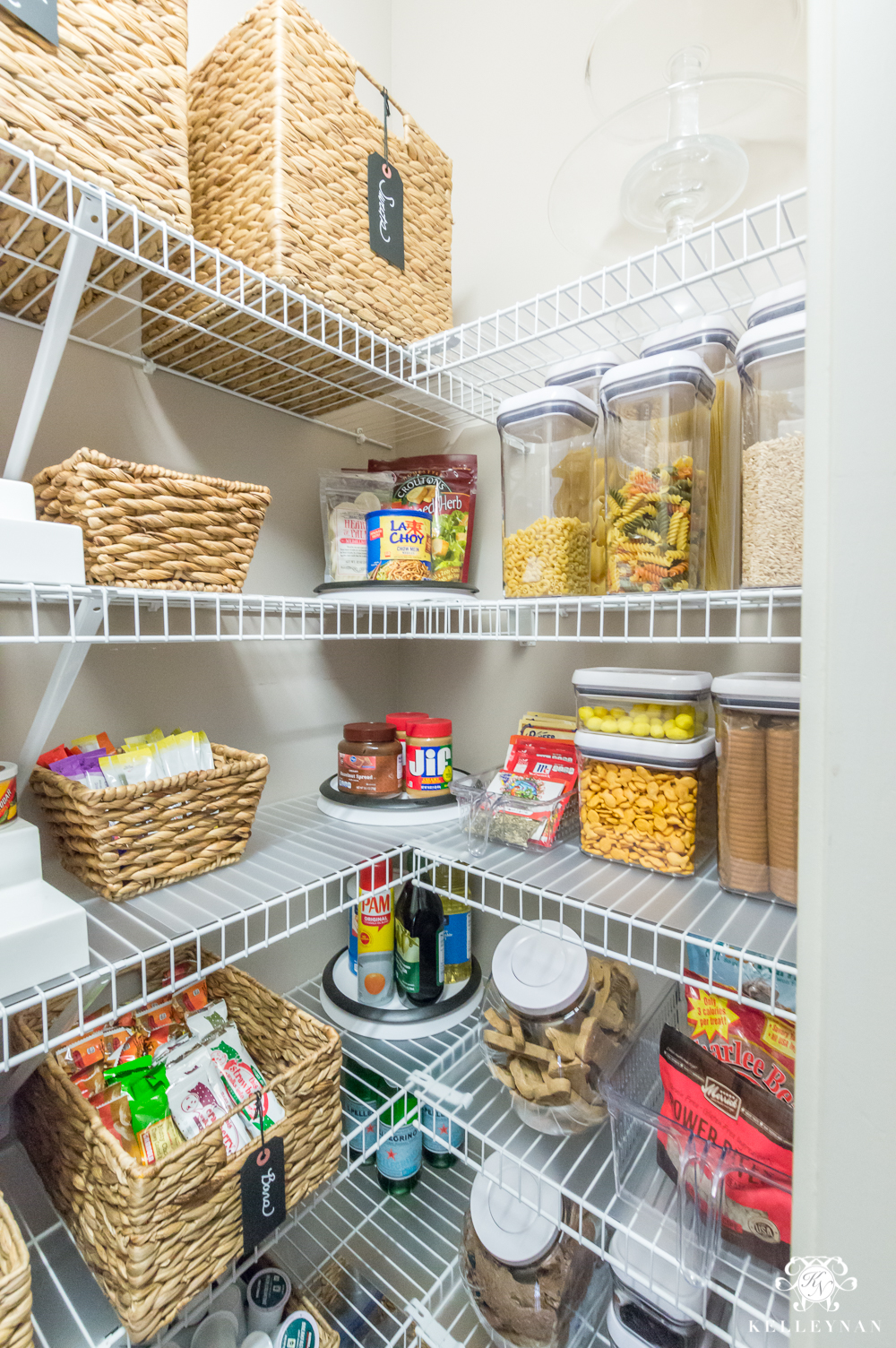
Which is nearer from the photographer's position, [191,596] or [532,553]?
[191,596]

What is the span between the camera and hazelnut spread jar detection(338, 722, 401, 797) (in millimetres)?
1147

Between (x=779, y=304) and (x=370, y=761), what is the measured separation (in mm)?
893

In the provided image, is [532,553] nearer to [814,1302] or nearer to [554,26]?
[814,1302]

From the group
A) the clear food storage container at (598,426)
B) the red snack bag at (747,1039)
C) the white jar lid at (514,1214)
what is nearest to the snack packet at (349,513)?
the clear food storage container at (598,426)

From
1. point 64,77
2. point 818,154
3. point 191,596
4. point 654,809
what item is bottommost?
point 654,809

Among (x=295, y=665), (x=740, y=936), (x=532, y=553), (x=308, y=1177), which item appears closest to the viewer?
(x=740, y=936)

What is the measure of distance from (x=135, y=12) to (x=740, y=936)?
1208 millimetres

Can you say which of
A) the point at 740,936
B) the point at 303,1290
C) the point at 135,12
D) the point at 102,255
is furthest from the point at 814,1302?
the point at 135,12

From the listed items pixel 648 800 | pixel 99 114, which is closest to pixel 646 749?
pixel 648 800

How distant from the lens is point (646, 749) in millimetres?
837

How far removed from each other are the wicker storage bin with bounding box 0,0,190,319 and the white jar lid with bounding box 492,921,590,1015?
865 mm

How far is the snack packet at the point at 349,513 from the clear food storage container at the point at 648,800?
1.72ft

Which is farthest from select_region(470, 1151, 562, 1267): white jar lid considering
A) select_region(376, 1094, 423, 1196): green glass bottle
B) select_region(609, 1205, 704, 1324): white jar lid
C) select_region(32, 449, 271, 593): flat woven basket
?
select_region(32, 449, 271, 593): flat woven basket

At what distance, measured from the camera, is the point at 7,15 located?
1.89ft
